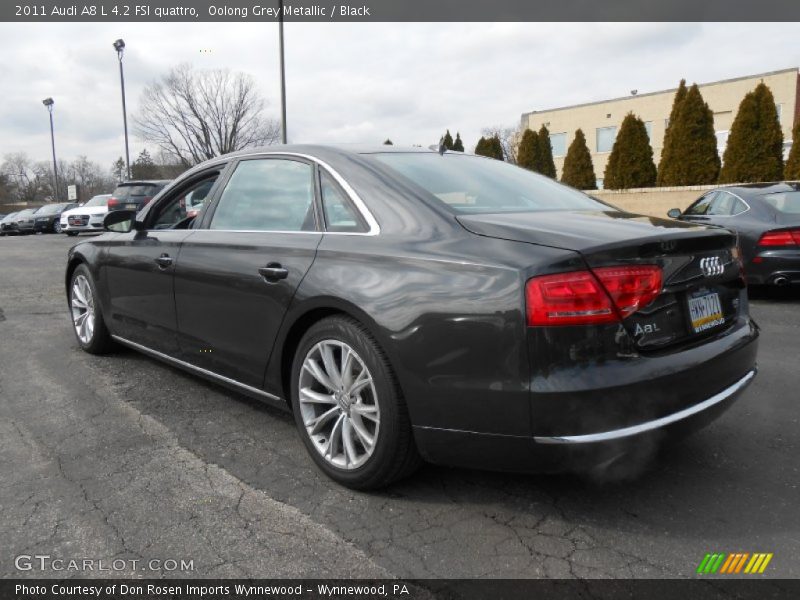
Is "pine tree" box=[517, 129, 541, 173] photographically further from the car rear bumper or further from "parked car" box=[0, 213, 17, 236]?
"parked car" box=[0, 213, 17, 236]

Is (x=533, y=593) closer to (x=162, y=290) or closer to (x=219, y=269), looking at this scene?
(x=219, y=269)

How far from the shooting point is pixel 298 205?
319cm

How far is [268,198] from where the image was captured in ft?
11.2

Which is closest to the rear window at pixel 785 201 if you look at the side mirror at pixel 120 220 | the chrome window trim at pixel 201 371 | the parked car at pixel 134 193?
the chrome window trim at pixel 201 371

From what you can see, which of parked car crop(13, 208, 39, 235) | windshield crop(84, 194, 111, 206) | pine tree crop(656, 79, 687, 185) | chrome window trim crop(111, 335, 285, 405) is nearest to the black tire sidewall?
chrome window trim crop(111, 335, 285, 405)

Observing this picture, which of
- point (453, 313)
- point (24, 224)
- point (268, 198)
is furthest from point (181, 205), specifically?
point (24, 224)

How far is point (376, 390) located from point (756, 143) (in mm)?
17364

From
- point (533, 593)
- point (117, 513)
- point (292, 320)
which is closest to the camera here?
point (533, 593)

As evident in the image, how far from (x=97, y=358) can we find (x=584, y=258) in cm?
419

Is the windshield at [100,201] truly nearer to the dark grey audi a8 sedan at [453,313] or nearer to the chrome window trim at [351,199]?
the dark grey audi a8 sedan at [453,313]

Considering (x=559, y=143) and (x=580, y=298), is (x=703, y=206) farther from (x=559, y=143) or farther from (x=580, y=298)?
(x=559, y=143)

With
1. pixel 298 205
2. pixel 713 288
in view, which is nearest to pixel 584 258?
pixel 713 288

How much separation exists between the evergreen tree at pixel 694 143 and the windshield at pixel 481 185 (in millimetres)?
16093

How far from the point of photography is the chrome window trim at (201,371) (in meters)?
3.17
